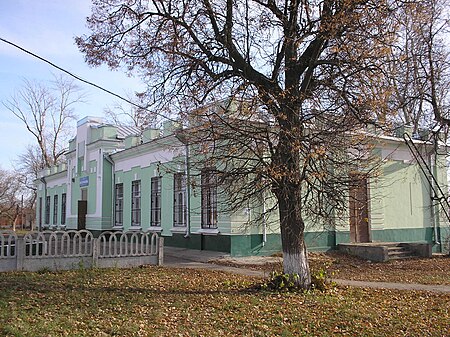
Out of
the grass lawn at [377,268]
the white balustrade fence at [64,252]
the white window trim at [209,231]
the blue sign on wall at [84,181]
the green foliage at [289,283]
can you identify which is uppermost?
the blue sign on wall at [84,181]

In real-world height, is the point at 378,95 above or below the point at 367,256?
above

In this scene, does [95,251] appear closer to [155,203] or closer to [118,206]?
[155,203]

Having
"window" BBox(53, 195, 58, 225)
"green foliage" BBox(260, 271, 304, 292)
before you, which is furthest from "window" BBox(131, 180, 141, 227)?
"window" BBox(53, 195, 58, 225)

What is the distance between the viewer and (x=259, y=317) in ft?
25.8

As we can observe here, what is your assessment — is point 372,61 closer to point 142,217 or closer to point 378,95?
point 378,95

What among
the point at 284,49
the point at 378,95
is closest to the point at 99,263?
the point at 284,49

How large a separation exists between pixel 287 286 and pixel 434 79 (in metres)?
12.3

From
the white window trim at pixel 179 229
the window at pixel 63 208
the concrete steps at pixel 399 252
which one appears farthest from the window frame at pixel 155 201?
the window at pixel 63 208

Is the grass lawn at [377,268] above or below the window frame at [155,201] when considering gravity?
below

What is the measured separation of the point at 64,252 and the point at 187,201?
707cm

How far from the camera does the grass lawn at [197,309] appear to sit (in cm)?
710

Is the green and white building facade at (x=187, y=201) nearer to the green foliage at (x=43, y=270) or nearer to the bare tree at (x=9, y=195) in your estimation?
the green foliage at (x=43, y=270)

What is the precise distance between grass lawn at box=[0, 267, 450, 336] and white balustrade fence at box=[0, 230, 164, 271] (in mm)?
693

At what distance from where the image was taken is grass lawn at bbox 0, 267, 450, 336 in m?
7.10
